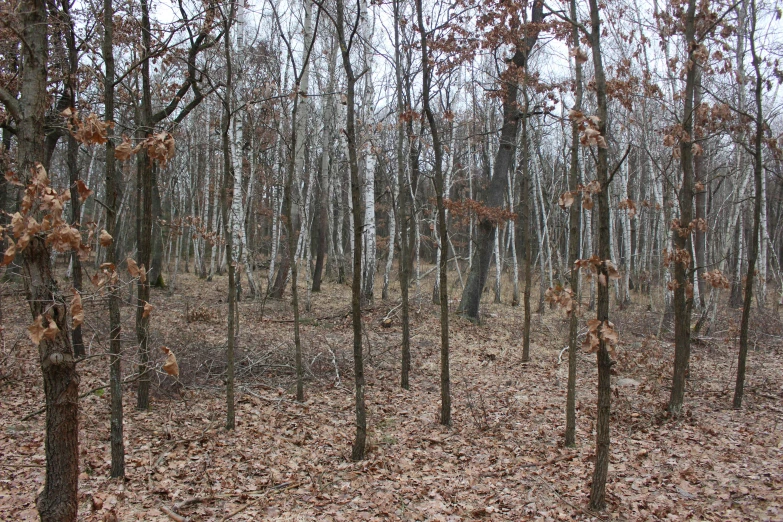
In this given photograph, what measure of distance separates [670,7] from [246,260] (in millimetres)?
10681

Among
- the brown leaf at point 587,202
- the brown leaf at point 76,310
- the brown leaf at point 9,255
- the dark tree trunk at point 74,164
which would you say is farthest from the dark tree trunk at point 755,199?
the dark tree trunk at point 74,164

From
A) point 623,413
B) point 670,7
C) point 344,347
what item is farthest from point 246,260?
point 670,7

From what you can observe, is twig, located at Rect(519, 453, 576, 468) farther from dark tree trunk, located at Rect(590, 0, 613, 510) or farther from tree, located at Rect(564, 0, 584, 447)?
dark tree trunk, located at Rect(590, 0, 613, 510)

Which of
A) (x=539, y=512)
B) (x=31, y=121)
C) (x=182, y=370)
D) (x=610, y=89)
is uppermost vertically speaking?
(x=610, y=89)

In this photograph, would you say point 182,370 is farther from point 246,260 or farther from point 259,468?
point 246,260

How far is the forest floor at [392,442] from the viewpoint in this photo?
439 cm

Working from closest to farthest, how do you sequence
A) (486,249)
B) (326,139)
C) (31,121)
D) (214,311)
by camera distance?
(31,121)
(214,311)
(486,249)
(326,139)

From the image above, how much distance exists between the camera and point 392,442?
5918 millimetres

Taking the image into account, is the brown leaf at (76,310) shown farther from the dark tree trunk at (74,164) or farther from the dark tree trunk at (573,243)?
the dark tree trunk at (573,243)

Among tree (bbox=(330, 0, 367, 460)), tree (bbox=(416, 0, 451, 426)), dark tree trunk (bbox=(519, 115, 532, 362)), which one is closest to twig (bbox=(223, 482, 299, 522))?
tree (bbox=(330, 0, 367, 460))

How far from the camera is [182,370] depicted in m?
7.21

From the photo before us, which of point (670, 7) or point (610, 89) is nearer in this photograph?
point (610, 89)

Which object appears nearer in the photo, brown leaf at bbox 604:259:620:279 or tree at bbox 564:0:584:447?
brown leaf at bbox 604:259:620:279

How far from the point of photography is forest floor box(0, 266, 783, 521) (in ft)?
14.4
